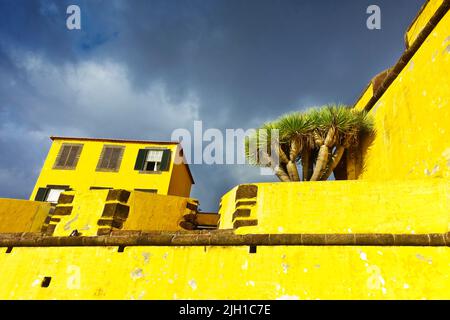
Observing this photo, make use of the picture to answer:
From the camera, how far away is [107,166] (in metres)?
18.4

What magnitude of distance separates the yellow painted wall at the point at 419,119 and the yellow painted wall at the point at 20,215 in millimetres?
9812

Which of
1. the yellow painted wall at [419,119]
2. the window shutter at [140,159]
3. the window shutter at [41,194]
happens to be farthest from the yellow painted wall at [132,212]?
the window shutter at [41,194]

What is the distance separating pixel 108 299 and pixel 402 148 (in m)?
6.92

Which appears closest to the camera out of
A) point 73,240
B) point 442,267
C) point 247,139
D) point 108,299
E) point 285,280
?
point 442,267

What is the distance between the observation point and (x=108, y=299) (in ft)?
20.9

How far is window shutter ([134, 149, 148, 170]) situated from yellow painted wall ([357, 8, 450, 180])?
1217 centimetres

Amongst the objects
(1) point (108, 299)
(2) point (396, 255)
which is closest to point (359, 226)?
(2) point (396, 255)

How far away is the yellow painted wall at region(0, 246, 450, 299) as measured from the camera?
17.9ft

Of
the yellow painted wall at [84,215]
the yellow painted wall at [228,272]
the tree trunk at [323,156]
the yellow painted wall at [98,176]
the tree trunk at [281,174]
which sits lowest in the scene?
the yellow painted wall at [228,272]

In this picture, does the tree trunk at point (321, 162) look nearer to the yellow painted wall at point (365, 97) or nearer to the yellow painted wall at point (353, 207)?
the yellow painted wall at point (353, 207)

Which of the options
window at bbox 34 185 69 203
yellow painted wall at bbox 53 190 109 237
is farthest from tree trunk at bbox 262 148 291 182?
window at bbox 34 185 69 203

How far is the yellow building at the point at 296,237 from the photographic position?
5629mm

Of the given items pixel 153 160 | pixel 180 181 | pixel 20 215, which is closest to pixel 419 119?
pixel 20 215

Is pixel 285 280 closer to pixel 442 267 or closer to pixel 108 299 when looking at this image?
pixel 442 267
